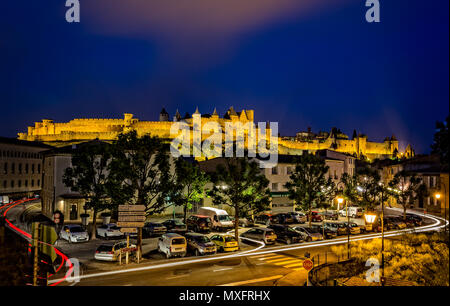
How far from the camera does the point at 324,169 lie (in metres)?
37.1

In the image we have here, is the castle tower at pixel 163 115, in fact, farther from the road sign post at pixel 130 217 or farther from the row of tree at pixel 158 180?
the road sign post at pixel 130 217

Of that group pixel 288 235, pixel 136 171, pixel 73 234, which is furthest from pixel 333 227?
pixel 73 234

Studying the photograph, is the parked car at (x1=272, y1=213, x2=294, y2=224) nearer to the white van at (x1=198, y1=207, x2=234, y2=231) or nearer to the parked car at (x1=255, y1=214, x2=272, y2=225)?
the parked car at (x1=255, y1=214, x2=272, y2=225)

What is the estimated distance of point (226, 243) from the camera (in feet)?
84.5

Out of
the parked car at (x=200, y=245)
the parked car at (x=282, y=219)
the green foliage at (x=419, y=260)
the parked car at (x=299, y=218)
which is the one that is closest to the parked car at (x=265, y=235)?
the parked car at (x=200, y=245)

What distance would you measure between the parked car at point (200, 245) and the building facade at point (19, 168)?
224 ft

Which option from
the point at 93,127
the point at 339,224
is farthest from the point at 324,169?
the point at 93,127

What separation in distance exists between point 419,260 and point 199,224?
24.1 meters

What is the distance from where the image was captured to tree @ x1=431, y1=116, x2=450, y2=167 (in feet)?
27.9

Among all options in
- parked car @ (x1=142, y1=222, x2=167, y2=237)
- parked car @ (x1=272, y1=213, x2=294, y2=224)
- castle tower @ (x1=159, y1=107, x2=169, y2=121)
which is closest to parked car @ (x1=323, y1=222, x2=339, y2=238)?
parked car @ (x1=272, y1=213, x2=294, y2=224)

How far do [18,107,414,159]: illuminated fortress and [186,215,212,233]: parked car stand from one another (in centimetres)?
8751

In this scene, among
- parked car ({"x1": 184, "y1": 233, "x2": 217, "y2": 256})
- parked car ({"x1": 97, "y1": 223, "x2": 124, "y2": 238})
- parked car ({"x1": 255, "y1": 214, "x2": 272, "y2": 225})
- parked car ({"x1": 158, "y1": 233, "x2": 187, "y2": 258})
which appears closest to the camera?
parked car ({"x1": 158, "y1": 233, "x2": 187, "y2": 258})
